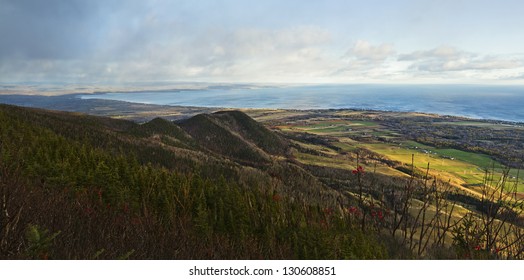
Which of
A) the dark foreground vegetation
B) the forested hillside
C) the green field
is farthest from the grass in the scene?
the forested hillside

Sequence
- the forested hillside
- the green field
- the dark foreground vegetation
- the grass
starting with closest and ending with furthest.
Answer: the forested hillside, the dark foreground vegetation, the green field, the grass

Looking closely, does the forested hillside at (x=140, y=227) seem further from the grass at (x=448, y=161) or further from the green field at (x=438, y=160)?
the grass at (x=448, y=161)

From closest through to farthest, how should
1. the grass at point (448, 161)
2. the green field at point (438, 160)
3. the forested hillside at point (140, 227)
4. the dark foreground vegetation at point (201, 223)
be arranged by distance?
the forested hillside at point (140, 227) < the dark foreground vegetation at point (201, 223) < the green field at point (438, 160) < the grass at point (448, 161)

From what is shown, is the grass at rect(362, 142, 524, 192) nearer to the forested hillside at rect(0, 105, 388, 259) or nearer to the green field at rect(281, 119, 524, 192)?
the green field at rect(281, 119, 524, 192)

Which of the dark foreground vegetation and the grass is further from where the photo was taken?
the grass

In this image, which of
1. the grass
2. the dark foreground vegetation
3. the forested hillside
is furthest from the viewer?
the grass

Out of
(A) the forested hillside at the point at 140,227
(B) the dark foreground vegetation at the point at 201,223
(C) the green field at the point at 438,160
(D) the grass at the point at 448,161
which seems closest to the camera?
(A) the forested hillside at the point at 140,227

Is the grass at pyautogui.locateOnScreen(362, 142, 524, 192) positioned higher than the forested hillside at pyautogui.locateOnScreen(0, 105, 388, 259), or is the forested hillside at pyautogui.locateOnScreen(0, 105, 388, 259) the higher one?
the forested hillside at pyautogui.locateOnScreen(0, 105, 388, 259)

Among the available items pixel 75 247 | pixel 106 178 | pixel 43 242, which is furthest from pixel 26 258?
pixel 106 178

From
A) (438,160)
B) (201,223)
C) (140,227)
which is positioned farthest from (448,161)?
(140,227)

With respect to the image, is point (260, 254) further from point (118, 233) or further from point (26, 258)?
point (26, 258)

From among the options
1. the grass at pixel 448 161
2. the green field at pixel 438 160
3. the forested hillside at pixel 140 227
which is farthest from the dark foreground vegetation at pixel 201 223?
the grass at pixel 448 161
